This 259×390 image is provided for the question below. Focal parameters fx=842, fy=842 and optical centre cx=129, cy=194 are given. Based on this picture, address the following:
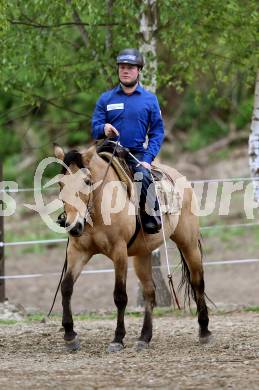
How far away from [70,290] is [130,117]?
1681mm

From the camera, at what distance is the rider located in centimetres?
773

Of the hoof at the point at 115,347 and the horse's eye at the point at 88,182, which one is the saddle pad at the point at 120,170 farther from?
the hoof at the point at 115,347

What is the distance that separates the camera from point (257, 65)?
10.6 metres

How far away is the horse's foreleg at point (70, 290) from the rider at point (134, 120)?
0.78 metres

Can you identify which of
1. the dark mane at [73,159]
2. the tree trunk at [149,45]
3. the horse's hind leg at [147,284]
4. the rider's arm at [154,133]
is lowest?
the horse's hind leg at [147,284]

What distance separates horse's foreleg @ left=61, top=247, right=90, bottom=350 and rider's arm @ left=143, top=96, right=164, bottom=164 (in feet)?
3.71

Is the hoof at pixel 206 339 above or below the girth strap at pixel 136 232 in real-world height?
below

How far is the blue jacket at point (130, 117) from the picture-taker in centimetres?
776

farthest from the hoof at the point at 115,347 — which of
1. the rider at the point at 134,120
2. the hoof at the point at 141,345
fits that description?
the rider at the point at 134,120

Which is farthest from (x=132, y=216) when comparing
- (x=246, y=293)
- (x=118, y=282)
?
(x=246, y=293)

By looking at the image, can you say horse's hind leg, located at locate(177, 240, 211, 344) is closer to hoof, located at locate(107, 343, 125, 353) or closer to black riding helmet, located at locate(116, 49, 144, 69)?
hoof, located at locate(107, 343, 125, 353)

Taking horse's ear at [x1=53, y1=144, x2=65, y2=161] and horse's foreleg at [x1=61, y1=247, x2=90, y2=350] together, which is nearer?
horse's ear at [x1=53, y1=144, x2=65, y2=161]

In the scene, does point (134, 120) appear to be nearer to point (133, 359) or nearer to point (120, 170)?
point (120, 170)

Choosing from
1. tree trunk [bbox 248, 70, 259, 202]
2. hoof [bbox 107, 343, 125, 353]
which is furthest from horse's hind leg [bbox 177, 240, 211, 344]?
tree trunk [bbox 248, 70, 259, 202]
